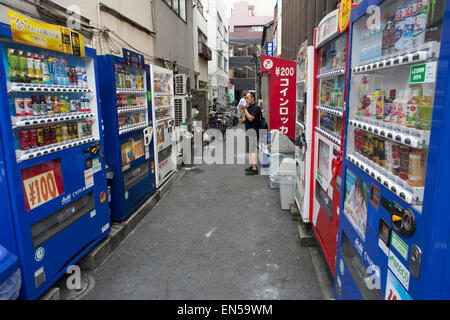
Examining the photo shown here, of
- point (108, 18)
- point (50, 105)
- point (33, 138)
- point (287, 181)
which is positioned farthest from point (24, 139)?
point (108, 18)

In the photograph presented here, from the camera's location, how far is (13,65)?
254cm

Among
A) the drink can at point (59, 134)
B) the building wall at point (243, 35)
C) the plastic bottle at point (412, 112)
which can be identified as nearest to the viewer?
the plastic bottle at point (412, 112)

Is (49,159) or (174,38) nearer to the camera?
(49,159)

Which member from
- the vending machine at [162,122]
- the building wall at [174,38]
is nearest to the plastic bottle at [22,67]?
the vending machine at [162,122]

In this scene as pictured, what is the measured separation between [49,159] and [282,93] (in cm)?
506

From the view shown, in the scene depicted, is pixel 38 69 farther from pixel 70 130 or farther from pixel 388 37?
pixel 388 37

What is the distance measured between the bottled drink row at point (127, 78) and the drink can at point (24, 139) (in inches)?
71.9

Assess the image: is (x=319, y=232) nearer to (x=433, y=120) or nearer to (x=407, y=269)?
(x=407, y=269)

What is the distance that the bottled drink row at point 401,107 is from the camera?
4.82ft

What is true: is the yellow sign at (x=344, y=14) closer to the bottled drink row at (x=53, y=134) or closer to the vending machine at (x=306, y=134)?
the vending machine at (x=306, y=134)

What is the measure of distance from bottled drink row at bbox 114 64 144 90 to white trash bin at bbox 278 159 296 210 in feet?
9.29

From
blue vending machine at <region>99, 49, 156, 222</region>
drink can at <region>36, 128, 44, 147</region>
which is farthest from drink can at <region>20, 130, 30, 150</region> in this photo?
blue vending machine at <region>99, 49, 156, 222</region>

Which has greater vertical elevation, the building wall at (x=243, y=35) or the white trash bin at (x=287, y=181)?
the building wall at (x=243, y=35)

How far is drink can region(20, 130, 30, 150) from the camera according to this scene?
2617mm
